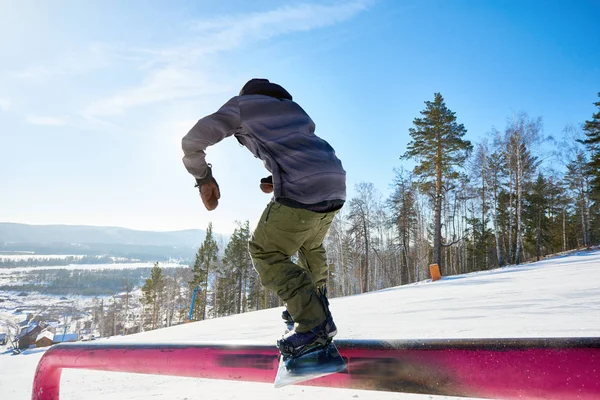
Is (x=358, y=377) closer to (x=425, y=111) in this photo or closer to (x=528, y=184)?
(x=425, y=111)

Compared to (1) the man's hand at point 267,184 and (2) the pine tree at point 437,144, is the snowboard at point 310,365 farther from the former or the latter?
(2) the pine tree at point 437,144

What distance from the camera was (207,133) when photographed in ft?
5.11

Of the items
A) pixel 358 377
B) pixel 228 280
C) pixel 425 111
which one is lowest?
pixel 228 280

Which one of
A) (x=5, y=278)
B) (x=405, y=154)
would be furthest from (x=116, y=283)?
(x=405, y=154)

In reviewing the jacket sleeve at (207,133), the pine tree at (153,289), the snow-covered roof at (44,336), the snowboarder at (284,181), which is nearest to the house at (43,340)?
the snow-covered roof at (44,336)

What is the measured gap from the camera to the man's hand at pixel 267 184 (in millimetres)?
1761

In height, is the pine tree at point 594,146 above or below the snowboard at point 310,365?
above

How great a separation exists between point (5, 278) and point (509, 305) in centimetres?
21847

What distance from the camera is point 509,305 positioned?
458 centimetres

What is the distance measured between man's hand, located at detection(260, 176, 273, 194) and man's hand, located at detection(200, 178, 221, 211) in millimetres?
235

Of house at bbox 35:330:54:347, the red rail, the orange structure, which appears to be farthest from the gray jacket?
house at bbox 35:330:54:347

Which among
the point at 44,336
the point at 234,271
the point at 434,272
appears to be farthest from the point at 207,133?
the point at 44,336

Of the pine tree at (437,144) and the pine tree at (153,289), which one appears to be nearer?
the pine tree at (437,144)

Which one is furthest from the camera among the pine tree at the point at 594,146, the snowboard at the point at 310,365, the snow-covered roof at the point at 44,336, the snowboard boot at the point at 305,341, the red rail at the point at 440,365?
the snow-covered roof at the point at 44,336
